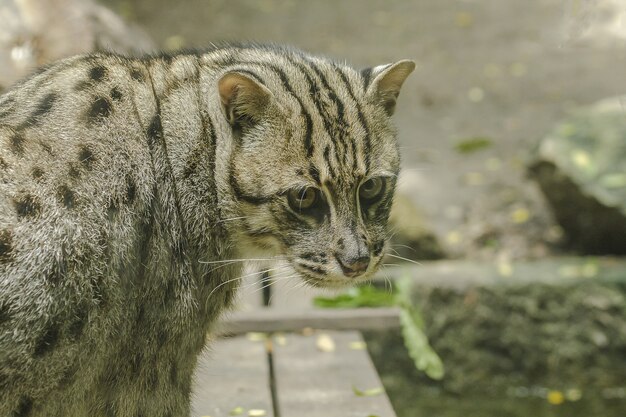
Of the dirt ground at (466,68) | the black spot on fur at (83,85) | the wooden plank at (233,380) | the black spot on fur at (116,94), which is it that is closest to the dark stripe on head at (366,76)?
the black spot on fur at (116,94)

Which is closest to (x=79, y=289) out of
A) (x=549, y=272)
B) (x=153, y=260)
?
(x=153, y=260)

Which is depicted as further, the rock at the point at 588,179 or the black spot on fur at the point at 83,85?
the rock at the point at 588,179

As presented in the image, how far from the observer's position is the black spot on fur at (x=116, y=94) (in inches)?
189

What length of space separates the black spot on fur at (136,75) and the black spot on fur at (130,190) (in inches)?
25.2

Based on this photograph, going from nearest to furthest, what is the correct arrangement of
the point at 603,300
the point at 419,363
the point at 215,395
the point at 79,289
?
the point at 79,289, the point at 215,395, the point at 419,363, the point at 603,300

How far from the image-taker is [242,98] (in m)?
4.89

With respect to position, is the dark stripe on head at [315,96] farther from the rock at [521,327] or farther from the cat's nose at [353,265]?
the rock at [521,327]

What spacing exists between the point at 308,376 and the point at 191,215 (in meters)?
2.07

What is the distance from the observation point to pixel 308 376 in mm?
6516

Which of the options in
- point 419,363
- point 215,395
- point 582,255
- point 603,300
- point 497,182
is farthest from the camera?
point 497,182

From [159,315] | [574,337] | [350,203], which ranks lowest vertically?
[574,337]

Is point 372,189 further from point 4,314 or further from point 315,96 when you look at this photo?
point 4,314

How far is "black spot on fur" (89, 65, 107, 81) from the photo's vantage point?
486cm

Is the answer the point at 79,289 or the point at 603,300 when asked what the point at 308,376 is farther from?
the point at 603,300
